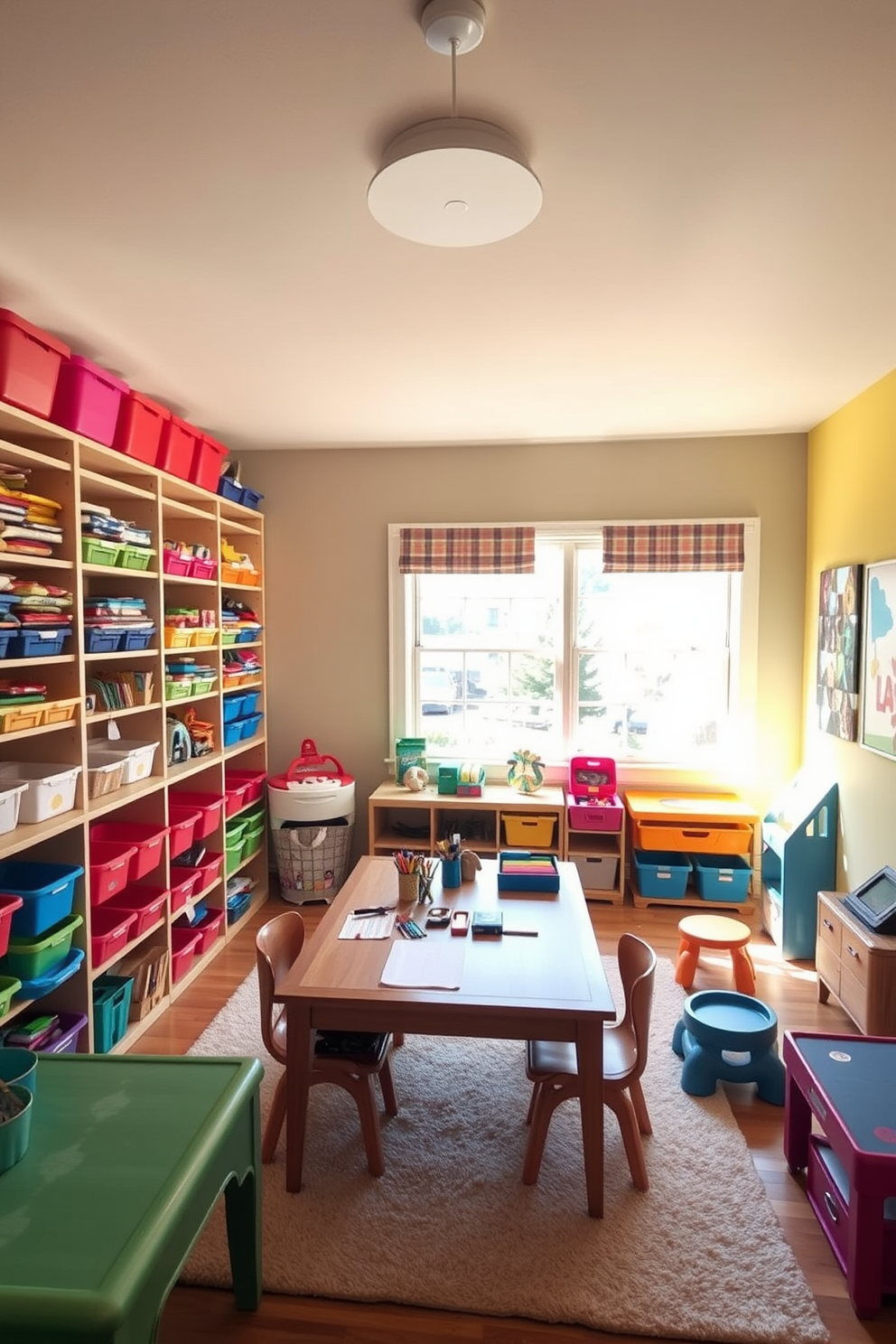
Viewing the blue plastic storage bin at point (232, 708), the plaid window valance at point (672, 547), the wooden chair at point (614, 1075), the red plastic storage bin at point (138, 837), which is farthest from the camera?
the plaid window valance at point (672, 547)

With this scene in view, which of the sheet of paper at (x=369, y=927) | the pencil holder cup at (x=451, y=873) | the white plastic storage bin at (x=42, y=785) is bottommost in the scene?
the sheet of paper at (x=369, y=927)

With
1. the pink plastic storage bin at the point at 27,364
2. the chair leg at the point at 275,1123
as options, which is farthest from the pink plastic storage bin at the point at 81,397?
the chair leg at the point at 275,1123

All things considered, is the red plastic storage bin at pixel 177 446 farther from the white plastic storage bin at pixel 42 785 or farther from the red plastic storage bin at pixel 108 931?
the red plastic storage bin at pixel 108 931

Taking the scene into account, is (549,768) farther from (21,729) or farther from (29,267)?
(29,267)

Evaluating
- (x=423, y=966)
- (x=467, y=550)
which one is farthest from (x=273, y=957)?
(x=467, y=550)

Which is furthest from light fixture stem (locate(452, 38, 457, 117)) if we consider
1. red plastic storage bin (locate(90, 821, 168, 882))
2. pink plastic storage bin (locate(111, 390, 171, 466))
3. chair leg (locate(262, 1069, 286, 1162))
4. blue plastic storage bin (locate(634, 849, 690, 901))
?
blue plastic storage bin (locate(634, 849, 690, 901))

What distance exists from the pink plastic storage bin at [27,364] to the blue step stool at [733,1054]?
2.94 meters

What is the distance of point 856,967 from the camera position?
8.70ft

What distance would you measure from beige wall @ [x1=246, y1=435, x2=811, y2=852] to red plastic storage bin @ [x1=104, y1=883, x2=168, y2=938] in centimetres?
157

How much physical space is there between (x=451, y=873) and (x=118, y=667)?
1707mm

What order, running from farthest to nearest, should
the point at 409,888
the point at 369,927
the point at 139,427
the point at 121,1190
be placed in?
the point at 139,427 < the point at 409,888 < the point at 369,927 < the point at 121,1190

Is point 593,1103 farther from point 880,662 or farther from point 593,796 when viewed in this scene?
point 593,796

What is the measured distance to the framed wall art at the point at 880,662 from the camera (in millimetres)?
2881

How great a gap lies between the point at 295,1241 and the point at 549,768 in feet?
9.34
